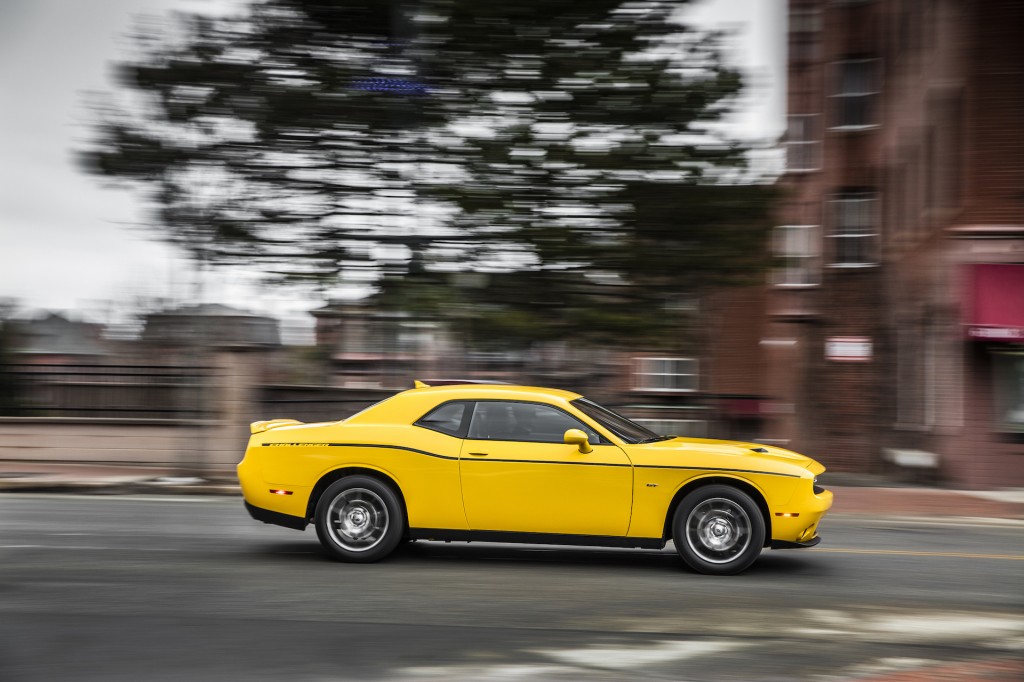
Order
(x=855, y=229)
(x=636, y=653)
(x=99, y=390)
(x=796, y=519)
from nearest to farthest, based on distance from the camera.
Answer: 1. (x=636, y=653)
2. (x=796, y=519)
3. (x=99, y=390)
4. (x=855, y=229)

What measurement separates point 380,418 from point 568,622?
2.88 meters

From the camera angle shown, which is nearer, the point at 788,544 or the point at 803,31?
the point at 788,544

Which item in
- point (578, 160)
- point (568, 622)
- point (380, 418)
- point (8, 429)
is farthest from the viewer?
point (8, 429)

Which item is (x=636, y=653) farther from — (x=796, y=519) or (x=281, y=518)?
(x=281, y=518)

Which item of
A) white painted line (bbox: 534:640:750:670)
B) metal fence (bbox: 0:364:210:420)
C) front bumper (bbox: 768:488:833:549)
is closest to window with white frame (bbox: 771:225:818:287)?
metal fence (bbox: 0:364:210:420)

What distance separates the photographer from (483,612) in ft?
22.9

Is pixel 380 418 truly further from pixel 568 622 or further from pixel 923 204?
pixel 923 204

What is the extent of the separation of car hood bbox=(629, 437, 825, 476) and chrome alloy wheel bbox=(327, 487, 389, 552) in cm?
207

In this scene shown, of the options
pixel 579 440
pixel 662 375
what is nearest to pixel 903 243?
pixel 662 375

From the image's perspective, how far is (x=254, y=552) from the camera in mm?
9438

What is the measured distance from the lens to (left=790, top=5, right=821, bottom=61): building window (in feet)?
96.1

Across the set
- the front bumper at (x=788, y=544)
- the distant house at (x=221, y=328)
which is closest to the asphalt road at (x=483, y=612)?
the front bumper at (x=788, y=544)

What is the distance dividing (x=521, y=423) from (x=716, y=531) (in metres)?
1.71

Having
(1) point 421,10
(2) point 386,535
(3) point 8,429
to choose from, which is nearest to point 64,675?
(2) point 386,535
